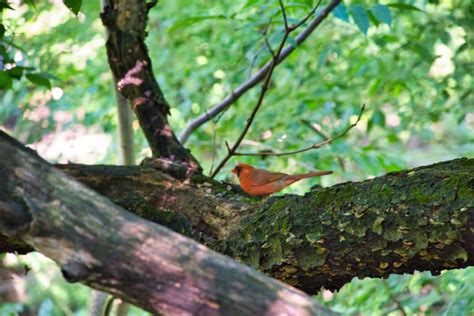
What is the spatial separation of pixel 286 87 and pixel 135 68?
256 centimetres

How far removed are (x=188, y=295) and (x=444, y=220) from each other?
82 centimetres

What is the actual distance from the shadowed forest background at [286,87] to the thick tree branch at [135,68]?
39 centimetres

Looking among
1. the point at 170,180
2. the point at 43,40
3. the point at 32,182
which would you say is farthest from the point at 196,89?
the point at 32,182

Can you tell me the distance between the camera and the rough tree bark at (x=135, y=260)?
1.24 metres

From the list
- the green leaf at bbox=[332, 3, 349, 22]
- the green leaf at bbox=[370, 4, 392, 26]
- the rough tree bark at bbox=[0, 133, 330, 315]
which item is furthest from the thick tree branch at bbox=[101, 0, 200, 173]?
the rough tree bark at bbox=[0, 133, 330, 315]

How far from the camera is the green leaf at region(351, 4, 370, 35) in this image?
10.2 feet

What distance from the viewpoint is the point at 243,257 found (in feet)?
6.94

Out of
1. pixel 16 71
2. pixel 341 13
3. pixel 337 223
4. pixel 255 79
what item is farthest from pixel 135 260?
pixel 255 79

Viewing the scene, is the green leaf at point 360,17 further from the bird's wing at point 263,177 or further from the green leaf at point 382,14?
the bird's wing at point 263,177

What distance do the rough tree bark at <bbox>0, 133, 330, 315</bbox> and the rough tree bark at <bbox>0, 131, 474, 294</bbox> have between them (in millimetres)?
727

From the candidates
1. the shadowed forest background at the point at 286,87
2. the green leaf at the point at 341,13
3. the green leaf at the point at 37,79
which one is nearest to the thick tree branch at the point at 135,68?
the green leaf at the point at 37,79

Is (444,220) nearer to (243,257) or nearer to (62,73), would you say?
(243,257)

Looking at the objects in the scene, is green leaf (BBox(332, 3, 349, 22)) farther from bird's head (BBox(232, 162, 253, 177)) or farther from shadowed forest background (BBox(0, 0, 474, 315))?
bird's head (BBox(232, 162, 253, 177))

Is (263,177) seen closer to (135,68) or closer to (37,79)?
(135,68)
